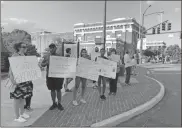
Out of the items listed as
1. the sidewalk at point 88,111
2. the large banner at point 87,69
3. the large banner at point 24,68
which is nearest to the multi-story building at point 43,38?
the sidewalk at point 88,111

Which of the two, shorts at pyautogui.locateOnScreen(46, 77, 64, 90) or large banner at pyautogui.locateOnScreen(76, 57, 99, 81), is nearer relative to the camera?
shorts at pyautogui.locateOnScreen(46, 77, 64, 90)

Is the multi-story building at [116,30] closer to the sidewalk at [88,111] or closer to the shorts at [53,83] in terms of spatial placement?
the sidewalk at [88,111]

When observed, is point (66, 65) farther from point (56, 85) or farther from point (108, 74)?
point (108, 74)

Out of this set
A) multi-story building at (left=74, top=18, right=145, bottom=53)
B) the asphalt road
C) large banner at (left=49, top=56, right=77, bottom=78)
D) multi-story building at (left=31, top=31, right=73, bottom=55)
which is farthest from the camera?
multi-story building at (left=31, top=31, right=73, bottom=55)

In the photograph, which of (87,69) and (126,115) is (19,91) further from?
(126,115)

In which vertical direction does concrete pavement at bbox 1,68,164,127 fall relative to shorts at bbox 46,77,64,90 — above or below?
below

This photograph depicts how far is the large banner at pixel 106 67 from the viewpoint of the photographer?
5.86 m

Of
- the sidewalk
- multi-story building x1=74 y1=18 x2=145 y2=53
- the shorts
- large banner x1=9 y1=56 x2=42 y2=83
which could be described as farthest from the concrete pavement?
multi-story building x1=74 y1=18 x2=145 y2=53

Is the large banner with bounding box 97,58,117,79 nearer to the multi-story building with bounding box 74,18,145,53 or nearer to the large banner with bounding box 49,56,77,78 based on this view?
the large banner with bounding box 49,56,77,78

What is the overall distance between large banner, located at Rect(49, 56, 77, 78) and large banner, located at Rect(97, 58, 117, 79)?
42.6 inches

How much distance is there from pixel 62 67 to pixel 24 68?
3.18ft

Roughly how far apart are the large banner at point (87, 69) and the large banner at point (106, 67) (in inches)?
9.2

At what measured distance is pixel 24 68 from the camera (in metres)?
4.22

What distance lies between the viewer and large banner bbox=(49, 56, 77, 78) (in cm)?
468
